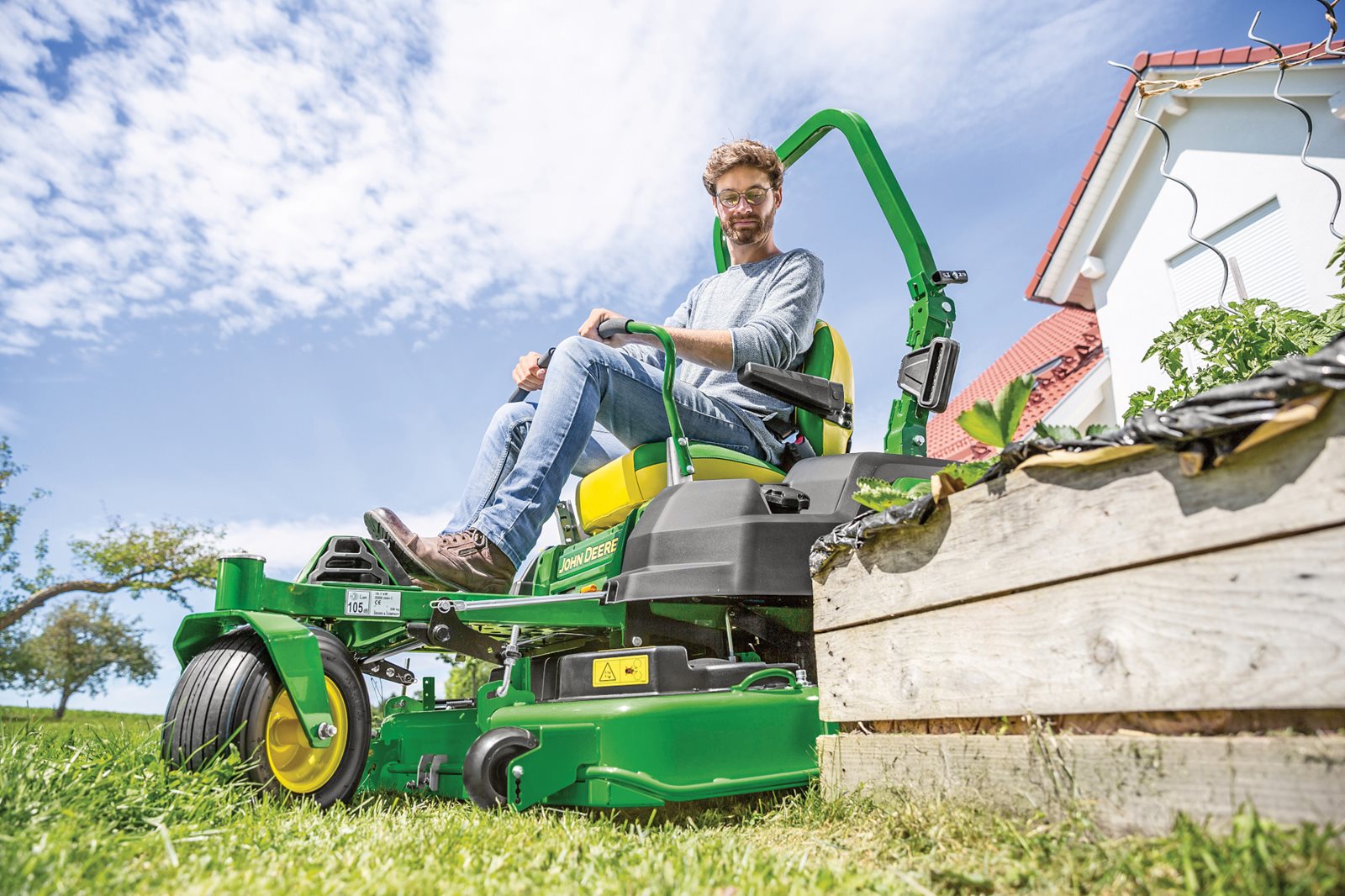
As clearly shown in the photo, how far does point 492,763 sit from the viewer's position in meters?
2.07

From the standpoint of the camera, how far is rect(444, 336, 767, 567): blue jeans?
2643mm

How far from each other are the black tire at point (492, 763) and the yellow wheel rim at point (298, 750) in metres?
0.38

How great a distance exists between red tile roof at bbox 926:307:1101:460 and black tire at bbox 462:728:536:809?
22.1ft

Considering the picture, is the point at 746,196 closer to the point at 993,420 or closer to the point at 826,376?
the point at 826,376

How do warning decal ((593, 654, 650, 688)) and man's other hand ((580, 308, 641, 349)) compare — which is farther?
man's other hand ((580, 308, 641, 349))

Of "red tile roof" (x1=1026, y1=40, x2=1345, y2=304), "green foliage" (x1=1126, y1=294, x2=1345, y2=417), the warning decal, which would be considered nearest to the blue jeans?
the warning decal

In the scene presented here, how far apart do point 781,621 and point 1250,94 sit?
266 inches

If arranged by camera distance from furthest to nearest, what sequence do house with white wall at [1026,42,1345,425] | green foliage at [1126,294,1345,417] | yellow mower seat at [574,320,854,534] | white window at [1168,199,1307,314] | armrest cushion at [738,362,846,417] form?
white window at [1168,199,1307,314] → house with white wall at [1026,42,1345,425] → green foliage at [1126,294,1345,417] → yellow mower seat at [574,320,854,534] → armrest cushion at [738,362,846,417]

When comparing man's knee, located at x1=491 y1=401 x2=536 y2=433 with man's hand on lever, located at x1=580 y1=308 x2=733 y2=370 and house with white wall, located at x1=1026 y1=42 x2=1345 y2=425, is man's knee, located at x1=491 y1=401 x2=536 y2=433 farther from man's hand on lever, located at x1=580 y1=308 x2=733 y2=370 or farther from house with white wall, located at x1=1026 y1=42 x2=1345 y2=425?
house with white wall, located at x1=1026 y1=42 x2=1345 y2=425

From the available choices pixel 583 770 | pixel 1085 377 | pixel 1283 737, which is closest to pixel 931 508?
pixel 1283 737

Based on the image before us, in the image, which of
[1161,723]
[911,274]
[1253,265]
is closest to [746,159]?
[911,274]

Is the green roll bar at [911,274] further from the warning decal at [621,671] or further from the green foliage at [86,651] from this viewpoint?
the green foliage at [86,651]

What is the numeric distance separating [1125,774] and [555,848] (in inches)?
38.5

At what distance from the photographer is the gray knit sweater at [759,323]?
3037mm
